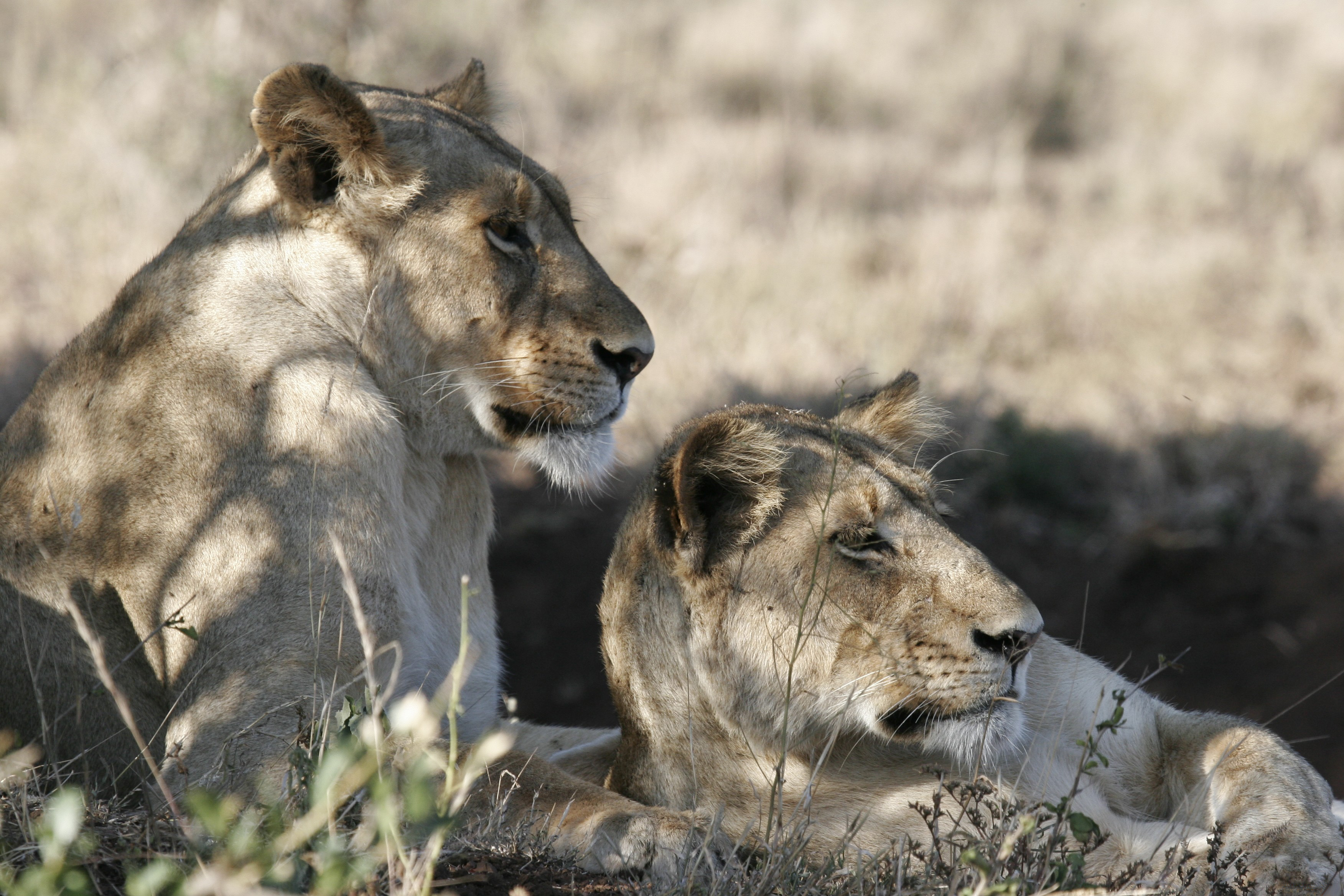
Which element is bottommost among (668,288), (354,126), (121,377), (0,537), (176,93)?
(668,288)

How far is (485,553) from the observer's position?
3.52m

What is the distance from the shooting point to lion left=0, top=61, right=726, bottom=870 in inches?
110

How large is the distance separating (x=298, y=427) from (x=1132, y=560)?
4.60m

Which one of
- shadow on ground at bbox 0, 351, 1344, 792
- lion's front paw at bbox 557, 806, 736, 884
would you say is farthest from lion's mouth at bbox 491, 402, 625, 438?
shadow on ground at bbox 0, 351, 1344, 792

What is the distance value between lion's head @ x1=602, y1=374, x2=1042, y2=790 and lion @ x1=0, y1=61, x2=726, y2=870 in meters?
0.34

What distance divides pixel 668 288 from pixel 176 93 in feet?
12.5

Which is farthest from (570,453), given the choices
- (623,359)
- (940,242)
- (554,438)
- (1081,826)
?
(940,242)

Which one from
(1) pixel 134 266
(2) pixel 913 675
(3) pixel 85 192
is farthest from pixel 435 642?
(3) pixel 85 192

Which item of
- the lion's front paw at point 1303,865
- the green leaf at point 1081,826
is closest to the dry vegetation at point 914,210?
the green leaf at point 1081,826

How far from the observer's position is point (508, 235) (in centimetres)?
315

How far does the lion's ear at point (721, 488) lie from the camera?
270 centimetres

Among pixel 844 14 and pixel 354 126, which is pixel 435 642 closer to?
pixel 354 126

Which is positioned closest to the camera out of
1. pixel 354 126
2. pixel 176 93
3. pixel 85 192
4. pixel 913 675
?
pixel 913 675

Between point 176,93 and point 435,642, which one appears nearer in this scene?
point 435,642
